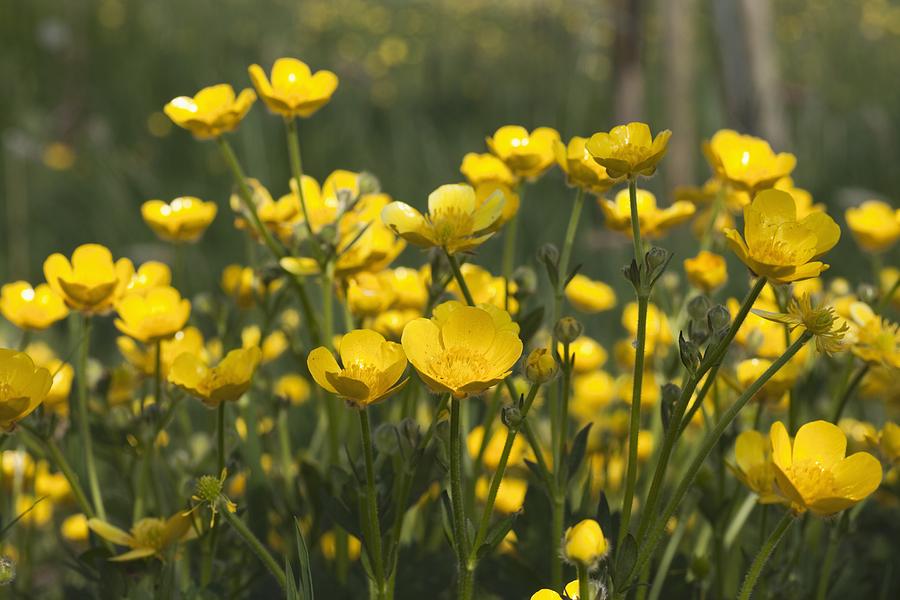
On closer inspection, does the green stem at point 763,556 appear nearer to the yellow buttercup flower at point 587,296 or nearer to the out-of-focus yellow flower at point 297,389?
the yellow buttercup flower at point 587,296

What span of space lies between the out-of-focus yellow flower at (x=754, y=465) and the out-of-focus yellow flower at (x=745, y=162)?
0.31 meters

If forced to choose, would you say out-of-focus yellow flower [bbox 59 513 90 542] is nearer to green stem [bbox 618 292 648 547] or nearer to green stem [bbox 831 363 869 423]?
green stem [bbox 618 292 648 547]

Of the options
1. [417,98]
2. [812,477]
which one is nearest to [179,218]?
[812,477]

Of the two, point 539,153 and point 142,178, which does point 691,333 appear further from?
point 142,178

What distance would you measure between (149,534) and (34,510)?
591 millimetres

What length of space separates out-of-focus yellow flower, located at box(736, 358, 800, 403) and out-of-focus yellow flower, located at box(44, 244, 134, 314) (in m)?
Answer: 0.69

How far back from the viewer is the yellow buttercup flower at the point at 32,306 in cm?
115

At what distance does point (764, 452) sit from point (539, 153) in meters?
0.40

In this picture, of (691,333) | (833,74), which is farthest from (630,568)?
(833,74)

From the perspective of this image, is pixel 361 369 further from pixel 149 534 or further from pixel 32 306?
pixel 32 306

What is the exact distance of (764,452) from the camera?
0.92m

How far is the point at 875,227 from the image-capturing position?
1.30 meters

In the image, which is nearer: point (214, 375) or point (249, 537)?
point (249, 537)

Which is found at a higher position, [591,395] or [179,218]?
[179,218]
